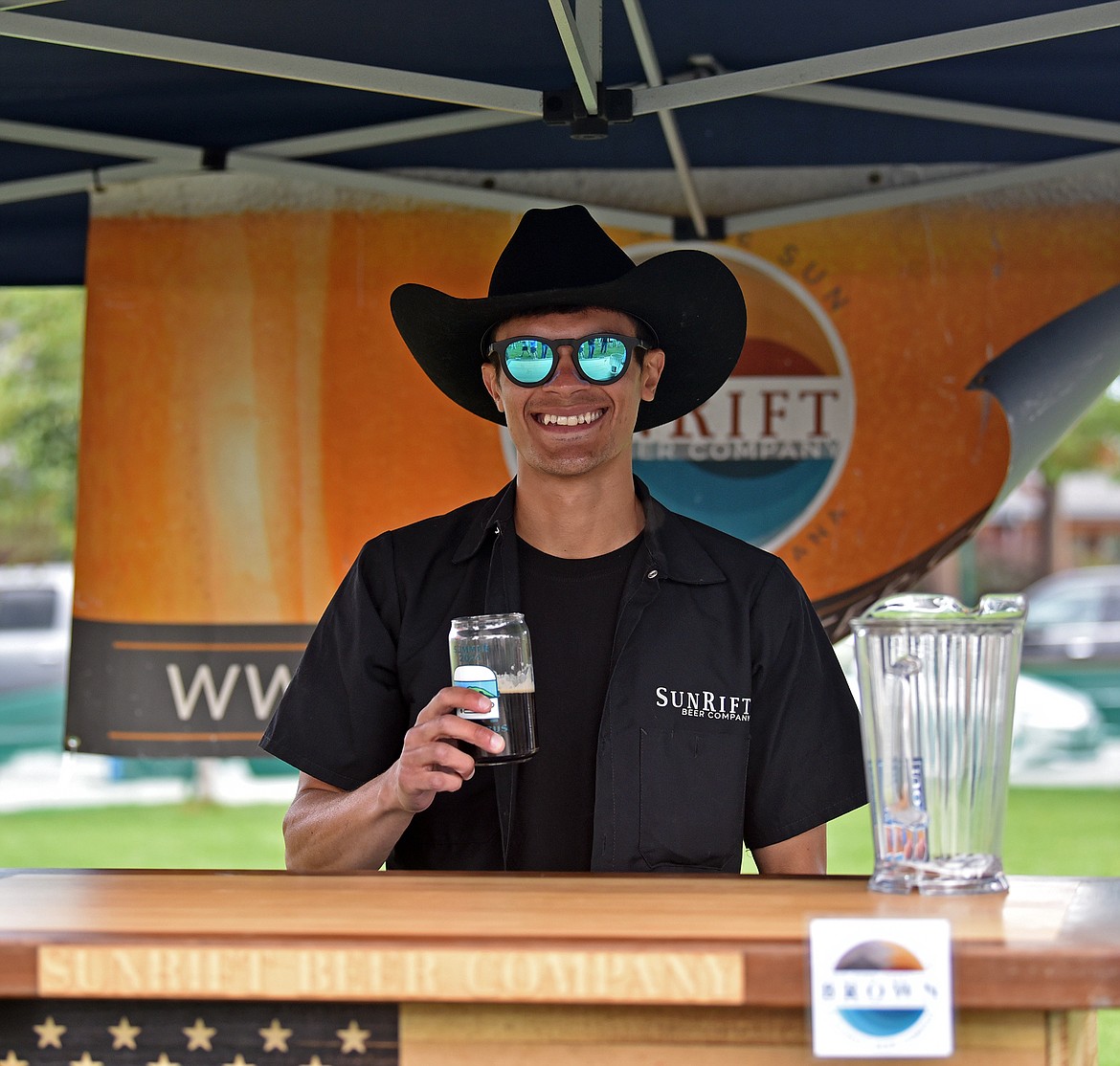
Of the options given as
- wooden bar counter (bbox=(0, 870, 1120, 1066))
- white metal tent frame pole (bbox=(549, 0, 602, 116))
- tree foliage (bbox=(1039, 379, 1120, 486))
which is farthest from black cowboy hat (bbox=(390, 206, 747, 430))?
tree foliage (bbox=(1039, 379, 1120, 486))

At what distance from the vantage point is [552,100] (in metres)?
2.94

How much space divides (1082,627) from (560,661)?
15.1m

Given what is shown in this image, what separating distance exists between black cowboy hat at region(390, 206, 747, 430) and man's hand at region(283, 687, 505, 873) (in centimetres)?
78

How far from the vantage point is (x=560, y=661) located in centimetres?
247

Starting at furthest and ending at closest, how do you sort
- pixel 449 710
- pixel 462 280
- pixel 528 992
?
pixel 462 280 < pixel 449 710 < pixel 528 992

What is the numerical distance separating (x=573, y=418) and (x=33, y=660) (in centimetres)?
1400

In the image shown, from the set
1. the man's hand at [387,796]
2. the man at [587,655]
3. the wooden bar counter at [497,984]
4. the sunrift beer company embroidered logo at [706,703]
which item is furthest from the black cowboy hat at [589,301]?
the wooden bar counter at [497,984]

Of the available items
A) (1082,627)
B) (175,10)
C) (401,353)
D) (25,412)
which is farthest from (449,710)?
(1082,627)

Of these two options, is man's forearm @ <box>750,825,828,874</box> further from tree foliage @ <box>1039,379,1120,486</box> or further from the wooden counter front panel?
tree foliage @ <box>1039,379,1120,486</box>

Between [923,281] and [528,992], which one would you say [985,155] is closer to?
[923,281]

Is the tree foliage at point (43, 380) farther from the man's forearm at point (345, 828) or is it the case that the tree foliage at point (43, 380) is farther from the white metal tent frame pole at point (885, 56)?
the man's forearm at point (345, 828)

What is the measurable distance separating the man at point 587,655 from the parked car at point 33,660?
11.7 meters

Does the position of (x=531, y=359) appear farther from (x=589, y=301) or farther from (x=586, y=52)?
(x=586, y=52)

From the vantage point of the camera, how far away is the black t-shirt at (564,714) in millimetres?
2400
